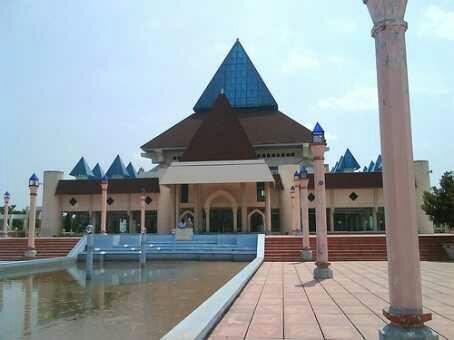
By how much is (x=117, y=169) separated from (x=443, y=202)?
3281 cm

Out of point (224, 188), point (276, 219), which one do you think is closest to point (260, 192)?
Result: point (224, 188)

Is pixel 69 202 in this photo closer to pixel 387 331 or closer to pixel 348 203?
pixel 348 203

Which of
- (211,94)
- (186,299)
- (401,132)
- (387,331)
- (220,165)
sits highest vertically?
(211,94)

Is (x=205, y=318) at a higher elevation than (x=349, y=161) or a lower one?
lower

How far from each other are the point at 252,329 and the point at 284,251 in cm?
1448

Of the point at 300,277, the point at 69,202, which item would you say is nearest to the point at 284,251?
the point at 300,277

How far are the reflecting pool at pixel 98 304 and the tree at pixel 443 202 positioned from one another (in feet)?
35.0

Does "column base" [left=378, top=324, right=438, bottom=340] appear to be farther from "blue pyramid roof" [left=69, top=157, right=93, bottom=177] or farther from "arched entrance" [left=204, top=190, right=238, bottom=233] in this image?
"blue pyramid roof" [left=69, top=157, right=93, bottom=177]

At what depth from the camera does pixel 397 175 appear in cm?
395

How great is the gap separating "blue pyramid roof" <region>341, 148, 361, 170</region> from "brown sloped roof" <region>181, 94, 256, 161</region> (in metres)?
14.3

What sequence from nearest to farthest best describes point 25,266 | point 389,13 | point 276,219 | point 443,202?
point 389,13
point 25,266
point 443,202
point 276,219

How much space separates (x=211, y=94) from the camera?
159 ft

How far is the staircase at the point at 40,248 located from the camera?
21.8 metres

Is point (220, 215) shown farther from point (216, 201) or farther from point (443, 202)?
point (443, 202)
